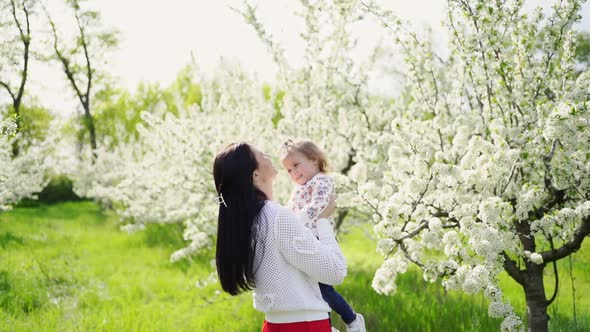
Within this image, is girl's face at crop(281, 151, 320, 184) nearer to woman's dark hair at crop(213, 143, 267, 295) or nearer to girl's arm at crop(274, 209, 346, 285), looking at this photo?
woman's dark hair at crop(213, 143, 267, 295)

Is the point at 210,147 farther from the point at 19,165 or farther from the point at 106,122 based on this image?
the point at 106,122

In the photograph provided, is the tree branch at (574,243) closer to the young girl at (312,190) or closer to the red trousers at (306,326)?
the young girl at (312,190)

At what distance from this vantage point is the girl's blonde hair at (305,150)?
3.72 meters

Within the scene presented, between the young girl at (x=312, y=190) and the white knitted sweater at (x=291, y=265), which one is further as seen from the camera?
the young girl at (x=312, y=190)

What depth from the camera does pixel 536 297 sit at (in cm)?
461

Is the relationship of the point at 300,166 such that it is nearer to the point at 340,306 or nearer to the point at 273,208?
the point at 340,306

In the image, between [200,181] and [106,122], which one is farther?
[106,122]

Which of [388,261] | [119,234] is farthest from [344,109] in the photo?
[119,234]

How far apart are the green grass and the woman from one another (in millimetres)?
3169

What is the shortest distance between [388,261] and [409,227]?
0.67 metres

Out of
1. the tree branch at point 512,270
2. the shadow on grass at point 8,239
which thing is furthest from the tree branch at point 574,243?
the shadow on grass at point 8,239

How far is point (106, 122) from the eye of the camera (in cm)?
3478

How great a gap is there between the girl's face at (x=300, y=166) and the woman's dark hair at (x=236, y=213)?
1.02 m

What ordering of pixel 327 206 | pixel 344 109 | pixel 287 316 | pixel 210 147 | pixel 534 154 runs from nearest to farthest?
pixel 287 316
pixel 327 206
pixel 534 154
pixel 344 109
pixel 210 147
